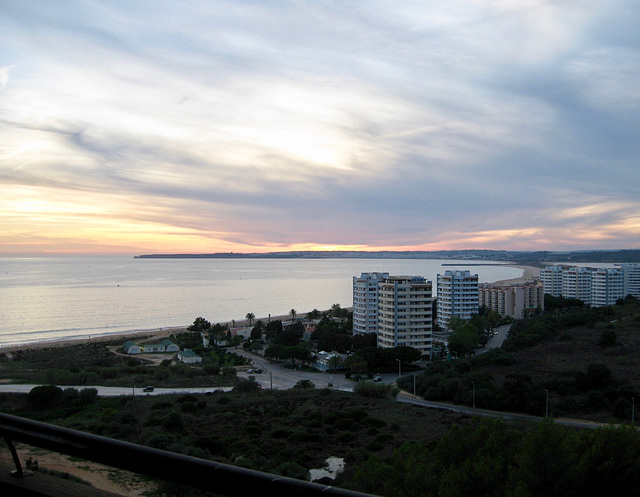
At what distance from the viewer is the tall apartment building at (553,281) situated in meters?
51.2

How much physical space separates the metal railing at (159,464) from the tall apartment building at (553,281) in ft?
183

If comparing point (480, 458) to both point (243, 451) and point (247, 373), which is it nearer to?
point (243, 451)

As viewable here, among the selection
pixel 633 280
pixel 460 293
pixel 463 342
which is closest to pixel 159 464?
pixel 463 342

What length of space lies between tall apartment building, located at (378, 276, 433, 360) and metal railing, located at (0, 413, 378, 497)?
27.8 meters

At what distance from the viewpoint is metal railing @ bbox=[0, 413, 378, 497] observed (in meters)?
0.85

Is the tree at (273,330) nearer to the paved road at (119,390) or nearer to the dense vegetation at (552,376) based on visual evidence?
the paved road at (119,390)

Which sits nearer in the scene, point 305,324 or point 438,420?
point 438,420

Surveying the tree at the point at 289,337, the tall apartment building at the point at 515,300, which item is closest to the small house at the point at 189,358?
the tree at the point at 289,337

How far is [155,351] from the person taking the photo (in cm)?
2934

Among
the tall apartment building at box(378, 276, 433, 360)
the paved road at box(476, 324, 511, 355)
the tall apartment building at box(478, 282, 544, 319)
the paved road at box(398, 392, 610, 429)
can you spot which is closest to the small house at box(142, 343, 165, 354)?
the tall apartment building at box(378, 276, 433, 360)

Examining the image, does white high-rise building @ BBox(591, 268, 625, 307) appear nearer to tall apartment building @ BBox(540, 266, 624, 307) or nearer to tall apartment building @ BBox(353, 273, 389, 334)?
tall apartment building @ BBox(540, 266, 624, 307)

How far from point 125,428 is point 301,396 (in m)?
6.21

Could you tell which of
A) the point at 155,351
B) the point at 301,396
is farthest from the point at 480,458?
the point at 155,351

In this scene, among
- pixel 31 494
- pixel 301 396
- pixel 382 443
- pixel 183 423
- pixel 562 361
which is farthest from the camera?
pixel 562 361
